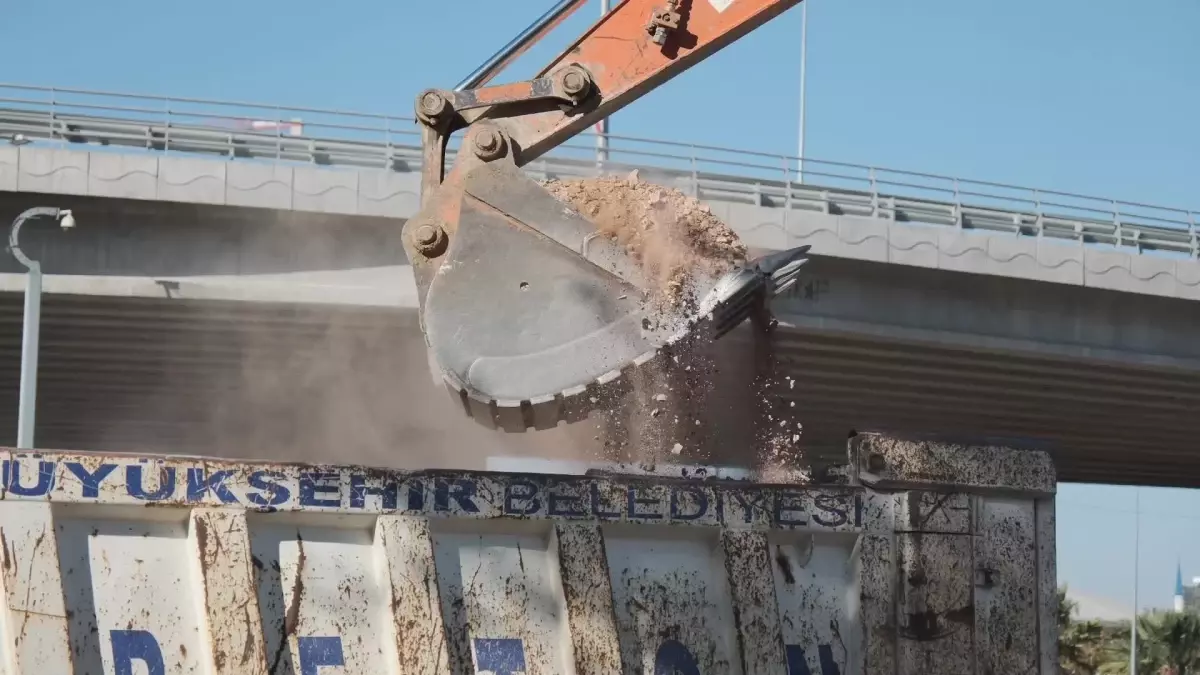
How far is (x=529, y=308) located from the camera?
6.92 meters

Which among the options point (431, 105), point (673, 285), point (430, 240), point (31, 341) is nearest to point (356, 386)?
point (31, 341)

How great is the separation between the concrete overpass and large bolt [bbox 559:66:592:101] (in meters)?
9.68

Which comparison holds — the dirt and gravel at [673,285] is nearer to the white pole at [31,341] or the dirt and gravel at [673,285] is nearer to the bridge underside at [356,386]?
the bridge underside at [356,386]

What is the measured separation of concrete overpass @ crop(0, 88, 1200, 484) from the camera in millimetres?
22125

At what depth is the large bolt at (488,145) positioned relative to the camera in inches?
286

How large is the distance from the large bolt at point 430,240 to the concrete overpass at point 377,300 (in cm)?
982

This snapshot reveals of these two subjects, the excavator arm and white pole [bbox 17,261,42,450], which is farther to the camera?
white pole [bbox 17,261,42,450]

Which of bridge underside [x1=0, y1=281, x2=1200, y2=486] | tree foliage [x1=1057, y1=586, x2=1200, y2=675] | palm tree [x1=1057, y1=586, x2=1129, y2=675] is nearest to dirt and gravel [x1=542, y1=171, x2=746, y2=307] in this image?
bridge underside [x1=0, y1=281, x2=1200, y2=486]

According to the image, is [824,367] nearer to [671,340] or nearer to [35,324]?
[35,324]

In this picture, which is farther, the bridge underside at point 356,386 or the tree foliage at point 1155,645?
the tree foliage at point 1155,645

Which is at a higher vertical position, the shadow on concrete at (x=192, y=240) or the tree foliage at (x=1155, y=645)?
the shadow on concrete at (x=192, y=240)

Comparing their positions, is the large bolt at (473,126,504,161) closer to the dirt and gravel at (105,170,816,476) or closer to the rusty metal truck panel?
the dirt and gravel at (105,170,816,476)

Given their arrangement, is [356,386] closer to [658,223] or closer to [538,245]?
[658,223]

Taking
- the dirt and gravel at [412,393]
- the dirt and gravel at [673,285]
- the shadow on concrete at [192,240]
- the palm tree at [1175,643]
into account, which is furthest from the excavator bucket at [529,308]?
the palm tree at [1175,643]
